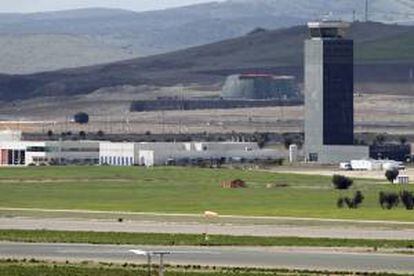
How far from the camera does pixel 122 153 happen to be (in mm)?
168375

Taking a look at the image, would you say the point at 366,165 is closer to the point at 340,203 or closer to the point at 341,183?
the point at 341,183

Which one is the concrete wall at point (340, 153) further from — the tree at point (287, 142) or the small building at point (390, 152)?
the tree at point (287, 142)

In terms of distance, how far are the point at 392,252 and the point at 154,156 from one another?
100439 mm

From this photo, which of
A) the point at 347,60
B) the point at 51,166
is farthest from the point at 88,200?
the point at 347,60

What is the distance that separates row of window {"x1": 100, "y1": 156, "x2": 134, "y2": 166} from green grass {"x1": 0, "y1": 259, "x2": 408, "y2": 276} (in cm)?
10682

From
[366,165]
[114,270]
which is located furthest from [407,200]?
[366,165]

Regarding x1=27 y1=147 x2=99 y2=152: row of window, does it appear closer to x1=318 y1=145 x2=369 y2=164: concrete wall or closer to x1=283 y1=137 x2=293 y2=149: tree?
x1=318 y1=145 x2=369 y2=164: concrete wall

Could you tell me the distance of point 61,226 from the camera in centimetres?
7931

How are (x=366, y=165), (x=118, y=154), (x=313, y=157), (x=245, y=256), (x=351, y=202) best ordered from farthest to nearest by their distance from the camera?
1. (x=313, y=157)
2. (x=118, y=154)
3. (x=366, y=165)
4. (x=351, y=202)
5. (x=245, y=256)

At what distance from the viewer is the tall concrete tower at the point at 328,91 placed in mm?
171125

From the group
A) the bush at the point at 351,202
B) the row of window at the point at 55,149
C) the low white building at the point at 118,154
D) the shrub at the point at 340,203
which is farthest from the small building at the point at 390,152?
the shrub at the point at 340,203

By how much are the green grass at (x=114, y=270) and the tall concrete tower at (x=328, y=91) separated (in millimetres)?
112754

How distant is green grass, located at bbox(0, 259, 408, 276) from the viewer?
55.0 metres

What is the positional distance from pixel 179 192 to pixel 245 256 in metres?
49.6
